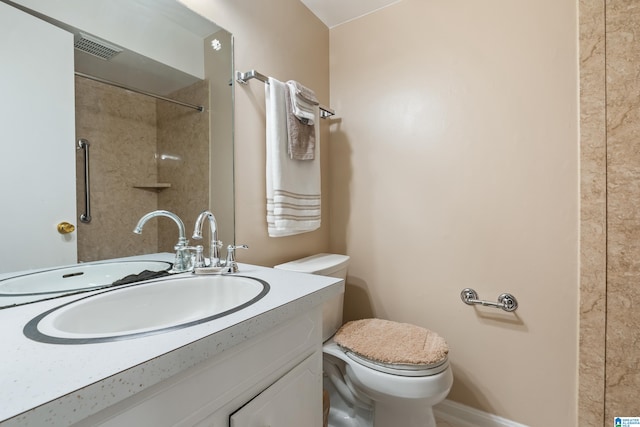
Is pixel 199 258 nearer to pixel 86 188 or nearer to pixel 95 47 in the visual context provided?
pixel 86 188

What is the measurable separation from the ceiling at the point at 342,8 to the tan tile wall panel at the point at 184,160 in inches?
36.0

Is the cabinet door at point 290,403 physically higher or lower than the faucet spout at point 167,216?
lower

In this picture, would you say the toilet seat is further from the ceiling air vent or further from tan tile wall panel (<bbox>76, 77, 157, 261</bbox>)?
the ceiling air vent

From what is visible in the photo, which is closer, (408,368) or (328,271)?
(408,368)

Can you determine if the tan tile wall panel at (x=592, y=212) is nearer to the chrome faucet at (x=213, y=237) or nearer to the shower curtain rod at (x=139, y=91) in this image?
the chrome faucet at (x=213, y=237)

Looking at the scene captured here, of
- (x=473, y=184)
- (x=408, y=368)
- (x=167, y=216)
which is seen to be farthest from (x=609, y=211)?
(x=167, y=216)

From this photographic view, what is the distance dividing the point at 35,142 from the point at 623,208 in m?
1.92

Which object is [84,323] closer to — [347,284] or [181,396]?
[181,396]

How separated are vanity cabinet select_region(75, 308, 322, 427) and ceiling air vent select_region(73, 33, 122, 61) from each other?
3.01ft

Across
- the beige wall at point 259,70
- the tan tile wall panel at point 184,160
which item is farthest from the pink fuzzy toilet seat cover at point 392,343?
the tan tile wall panel at point 184,160

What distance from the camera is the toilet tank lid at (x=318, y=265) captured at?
50.2 inches

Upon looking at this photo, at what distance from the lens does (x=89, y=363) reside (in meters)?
0.41

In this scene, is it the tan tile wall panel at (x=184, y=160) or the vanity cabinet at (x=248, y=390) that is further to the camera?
the tan tile wall panel at (x=184, y=160)

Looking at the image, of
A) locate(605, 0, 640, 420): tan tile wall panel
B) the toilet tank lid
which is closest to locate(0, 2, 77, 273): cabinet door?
the toilet tank lid
